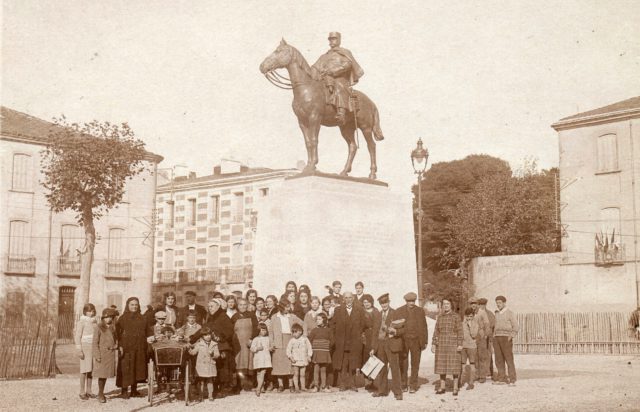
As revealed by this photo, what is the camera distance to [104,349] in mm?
12930

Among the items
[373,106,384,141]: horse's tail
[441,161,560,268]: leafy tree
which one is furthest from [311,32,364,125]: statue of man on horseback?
[441,161,560,268]: leafy tree

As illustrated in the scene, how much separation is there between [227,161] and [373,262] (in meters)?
44.5

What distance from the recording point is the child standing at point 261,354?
1315cm

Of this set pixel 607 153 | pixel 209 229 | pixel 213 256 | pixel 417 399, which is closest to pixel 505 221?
pixel 607 153

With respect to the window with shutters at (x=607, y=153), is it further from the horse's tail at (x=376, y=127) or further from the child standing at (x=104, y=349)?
the child standing at (x=104, y=349)

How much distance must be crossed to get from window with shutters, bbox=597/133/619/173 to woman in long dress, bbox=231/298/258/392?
87.2 feet

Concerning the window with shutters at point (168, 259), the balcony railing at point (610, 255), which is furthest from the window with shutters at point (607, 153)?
the window with shutters at point (168, 259)

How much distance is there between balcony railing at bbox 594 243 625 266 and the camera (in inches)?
1384

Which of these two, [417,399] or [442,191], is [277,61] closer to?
[417,399]

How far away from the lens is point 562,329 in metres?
28.9

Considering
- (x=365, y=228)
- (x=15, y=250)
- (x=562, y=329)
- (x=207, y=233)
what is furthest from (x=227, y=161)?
(x=365, y=228)

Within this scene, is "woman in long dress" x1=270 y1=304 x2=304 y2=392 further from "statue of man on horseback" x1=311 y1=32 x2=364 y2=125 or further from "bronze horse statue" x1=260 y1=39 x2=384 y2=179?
"statue of man on horseback" x1=311 y1=32 x2=364 y2=125

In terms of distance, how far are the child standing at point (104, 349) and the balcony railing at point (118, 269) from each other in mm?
31730

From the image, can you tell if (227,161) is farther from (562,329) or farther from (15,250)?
(562,329)
